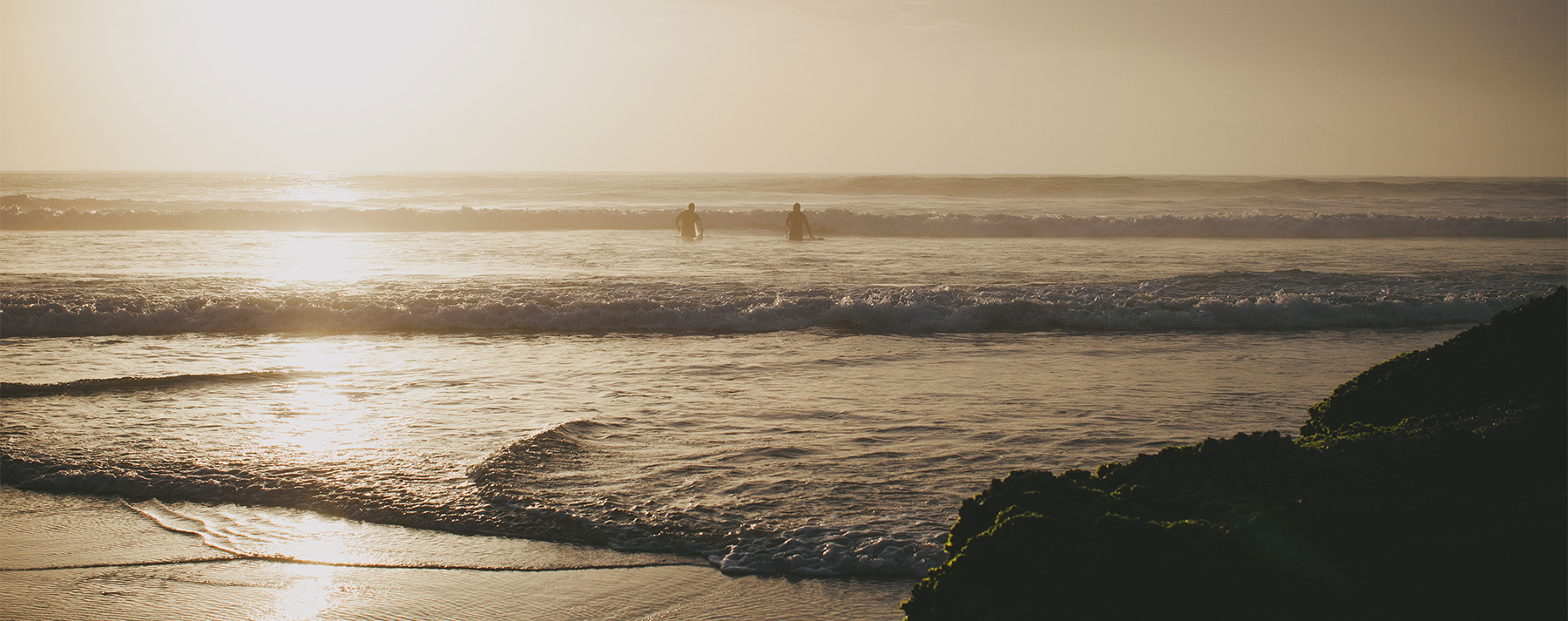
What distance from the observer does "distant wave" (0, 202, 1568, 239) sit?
28.4 meters

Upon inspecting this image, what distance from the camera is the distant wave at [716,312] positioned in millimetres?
11148

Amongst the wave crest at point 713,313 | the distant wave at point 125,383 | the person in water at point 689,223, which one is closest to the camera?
the distant wave at point 125,383

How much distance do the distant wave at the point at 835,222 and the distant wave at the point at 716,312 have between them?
16.7 m

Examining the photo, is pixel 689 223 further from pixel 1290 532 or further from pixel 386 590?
pixel 1290 532

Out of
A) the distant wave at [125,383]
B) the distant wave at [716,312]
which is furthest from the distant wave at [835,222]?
the distant wave at [125,383]

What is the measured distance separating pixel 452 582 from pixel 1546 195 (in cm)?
5715

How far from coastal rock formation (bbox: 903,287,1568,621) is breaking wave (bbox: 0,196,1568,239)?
26.6 metres

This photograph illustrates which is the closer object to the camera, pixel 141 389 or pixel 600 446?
pixel 600 446

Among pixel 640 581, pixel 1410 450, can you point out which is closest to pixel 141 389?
pixel 640 581

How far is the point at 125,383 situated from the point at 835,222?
80.6ft

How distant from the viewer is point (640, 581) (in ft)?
12.8

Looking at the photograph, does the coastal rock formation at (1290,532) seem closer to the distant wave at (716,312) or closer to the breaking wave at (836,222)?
the distant wave at (716,312)

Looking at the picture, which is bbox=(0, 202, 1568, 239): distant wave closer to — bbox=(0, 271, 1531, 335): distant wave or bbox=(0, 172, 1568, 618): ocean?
bbox=(0, 172, 1568, 618): ocean

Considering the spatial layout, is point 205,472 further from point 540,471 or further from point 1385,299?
point 1385,299
